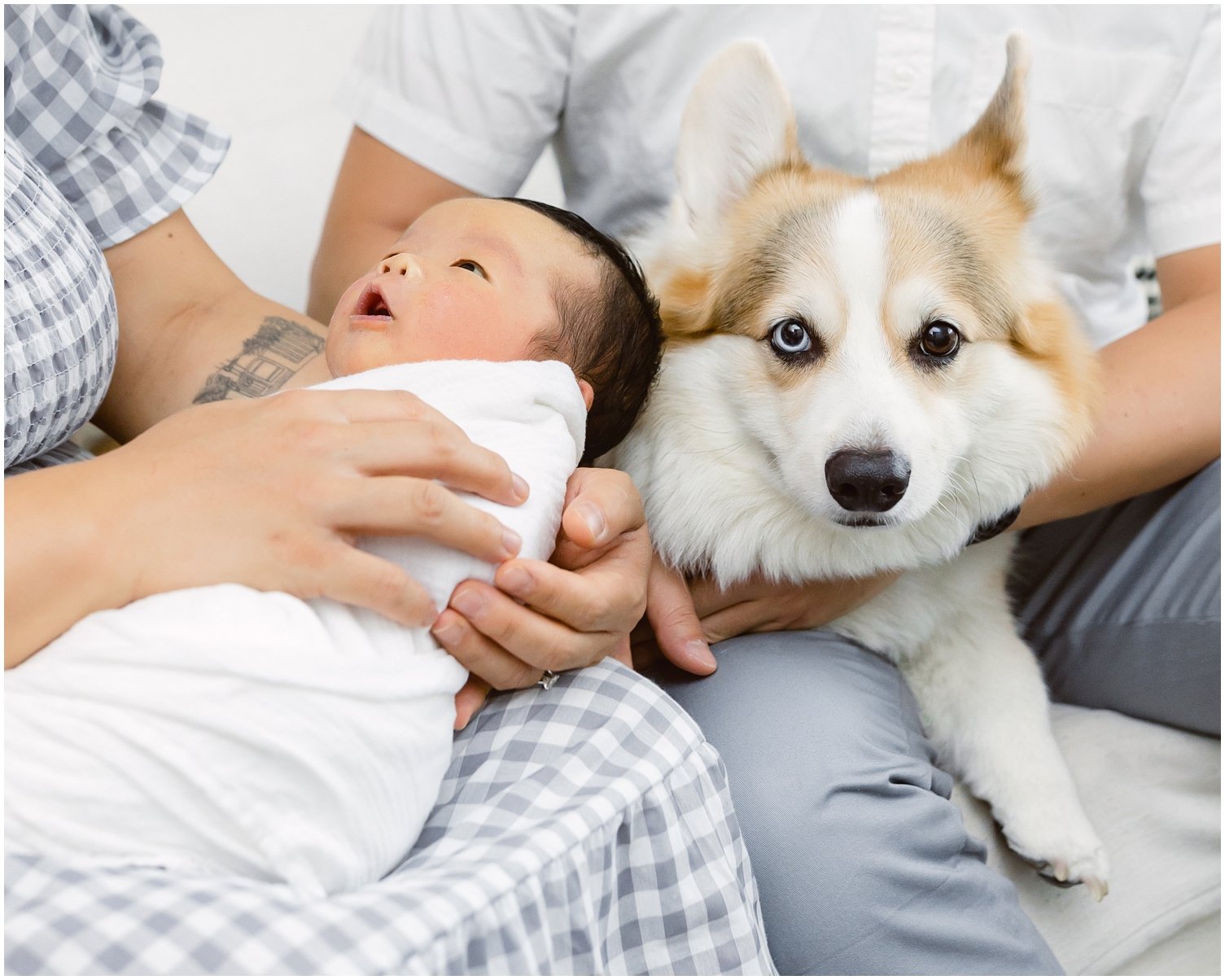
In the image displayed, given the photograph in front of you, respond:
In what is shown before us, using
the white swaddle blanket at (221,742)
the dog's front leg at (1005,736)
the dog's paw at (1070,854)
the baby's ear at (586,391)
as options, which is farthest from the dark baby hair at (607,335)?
the dog's paw at (1070,854)

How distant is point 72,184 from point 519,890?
2.89 feet

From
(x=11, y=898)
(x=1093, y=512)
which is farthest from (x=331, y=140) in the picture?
(x=11, y=898)

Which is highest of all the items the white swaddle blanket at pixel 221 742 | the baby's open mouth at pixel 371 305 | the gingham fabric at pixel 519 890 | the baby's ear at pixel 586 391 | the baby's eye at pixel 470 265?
the baby's eye at pixel 470 265

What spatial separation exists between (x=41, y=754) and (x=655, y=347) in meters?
0.67

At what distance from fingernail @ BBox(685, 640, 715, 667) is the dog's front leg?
1.02 ft

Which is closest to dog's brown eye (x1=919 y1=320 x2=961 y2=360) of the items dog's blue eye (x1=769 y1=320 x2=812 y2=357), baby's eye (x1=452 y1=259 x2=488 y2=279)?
dog's blue eye (x1=769 y1=320 x2=812 y2=357)

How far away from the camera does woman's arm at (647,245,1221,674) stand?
3.65 feet

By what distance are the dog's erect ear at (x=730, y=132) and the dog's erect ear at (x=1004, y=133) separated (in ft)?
0.64

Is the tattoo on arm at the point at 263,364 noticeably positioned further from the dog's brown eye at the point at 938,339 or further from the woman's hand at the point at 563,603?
the dog's brown eye at the point at 938,339

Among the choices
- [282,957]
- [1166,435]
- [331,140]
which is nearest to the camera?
[282,957]

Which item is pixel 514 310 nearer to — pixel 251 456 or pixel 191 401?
pixel 251 456

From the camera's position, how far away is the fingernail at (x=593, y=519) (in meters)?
0.83

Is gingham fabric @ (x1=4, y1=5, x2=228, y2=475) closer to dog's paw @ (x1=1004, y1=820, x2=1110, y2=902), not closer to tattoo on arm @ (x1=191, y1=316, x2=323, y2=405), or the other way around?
tattoo on arm @ (x1=191, y1=316, x2=323, y2=405)

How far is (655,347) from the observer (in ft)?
3.46
